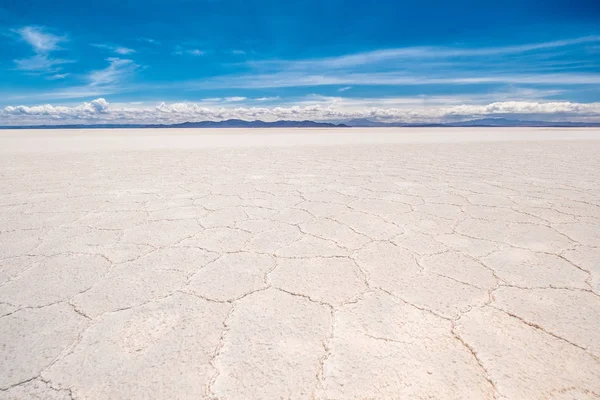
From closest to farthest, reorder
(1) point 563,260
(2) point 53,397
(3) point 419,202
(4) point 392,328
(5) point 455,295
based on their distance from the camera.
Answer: (2) point 53,397, (4) point 392,328, (5) point 455,295, (1) point 563,260, (3) point 419,202

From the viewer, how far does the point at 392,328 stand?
3.20ft

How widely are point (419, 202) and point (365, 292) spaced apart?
1.43 meters

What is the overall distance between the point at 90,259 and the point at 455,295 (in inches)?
61.3

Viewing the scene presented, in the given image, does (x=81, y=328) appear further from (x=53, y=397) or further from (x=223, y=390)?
(x=223, y=390)

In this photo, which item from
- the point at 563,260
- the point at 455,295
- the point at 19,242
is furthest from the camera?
the point at 19,242

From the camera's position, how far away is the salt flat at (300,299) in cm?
80

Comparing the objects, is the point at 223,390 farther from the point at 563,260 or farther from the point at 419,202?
the point at 419,202

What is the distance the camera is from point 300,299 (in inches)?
44.6

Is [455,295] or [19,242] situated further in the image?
[19,242]

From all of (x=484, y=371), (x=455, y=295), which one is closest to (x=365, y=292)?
(x=455, y=295)

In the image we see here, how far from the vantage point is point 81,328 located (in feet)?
3.22

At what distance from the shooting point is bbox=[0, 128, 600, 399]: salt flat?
80 cm

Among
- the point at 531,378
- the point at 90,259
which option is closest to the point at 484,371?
the point at 531,378

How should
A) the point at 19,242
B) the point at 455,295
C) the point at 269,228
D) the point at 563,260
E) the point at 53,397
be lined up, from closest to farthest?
the point at 53,397, the point at 455,295, the point at 563,260, the point at 19,242, the point at 269,228
